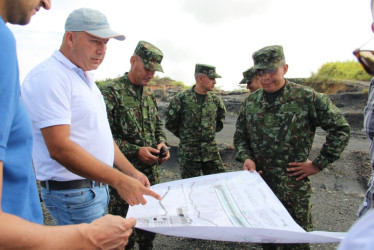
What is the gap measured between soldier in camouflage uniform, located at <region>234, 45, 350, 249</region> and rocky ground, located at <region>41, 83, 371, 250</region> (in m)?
1.14

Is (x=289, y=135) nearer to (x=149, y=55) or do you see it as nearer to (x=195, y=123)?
(x=149, y=55)

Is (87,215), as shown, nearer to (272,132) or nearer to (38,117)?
(38,117)

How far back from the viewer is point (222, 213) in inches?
53.6

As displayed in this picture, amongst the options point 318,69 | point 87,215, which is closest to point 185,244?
point 87,215

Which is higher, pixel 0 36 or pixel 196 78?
pixel 0 36

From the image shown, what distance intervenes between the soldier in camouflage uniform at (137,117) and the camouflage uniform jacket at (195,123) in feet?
4.17

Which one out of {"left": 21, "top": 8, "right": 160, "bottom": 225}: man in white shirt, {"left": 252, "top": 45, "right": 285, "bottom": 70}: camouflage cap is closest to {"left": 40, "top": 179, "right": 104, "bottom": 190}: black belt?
{"left": 21, "top": 8, "right": 160, "bottom": 225}: man in white shirt

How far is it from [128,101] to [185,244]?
5.81 feet

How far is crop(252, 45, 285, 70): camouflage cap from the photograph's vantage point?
2537mm

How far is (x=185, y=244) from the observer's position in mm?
3393

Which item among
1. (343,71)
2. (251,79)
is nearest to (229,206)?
(251,79)

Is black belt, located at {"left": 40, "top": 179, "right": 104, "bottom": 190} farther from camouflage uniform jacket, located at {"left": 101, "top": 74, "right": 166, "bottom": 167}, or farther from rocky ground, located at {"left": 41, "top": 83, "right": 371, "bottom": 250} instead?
rocky ground, located at {"left": 41, "top": 83, "right": 371, "bottom": 250}

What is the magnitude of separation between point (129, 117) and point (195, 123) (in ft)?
5.58

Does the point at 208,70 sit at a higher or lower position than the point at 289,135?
higher
